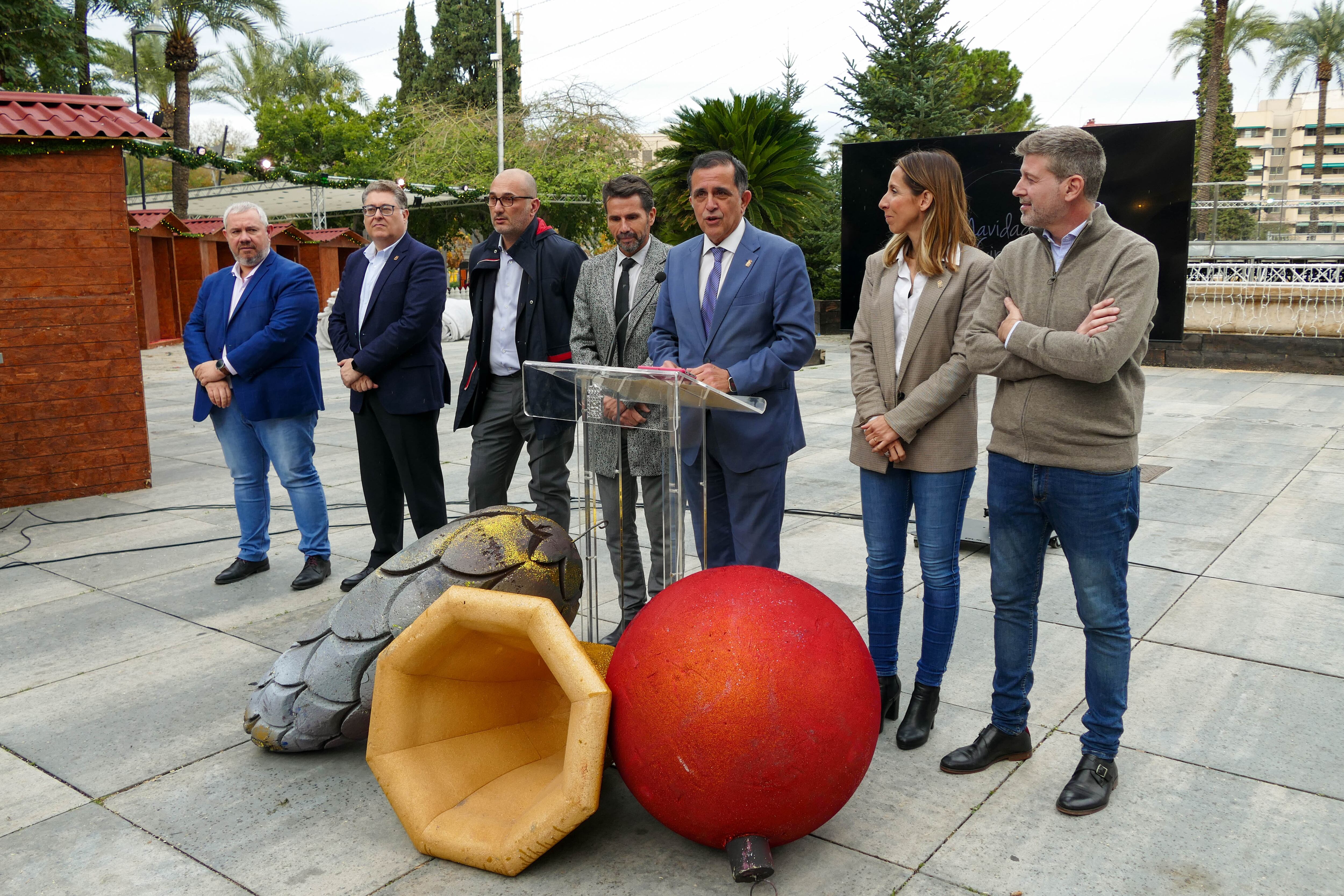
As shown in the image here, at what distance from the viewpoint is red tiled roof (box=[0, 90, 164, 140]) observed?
7344mm

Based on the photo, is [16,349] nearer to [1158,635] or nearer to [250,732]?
[250,732]

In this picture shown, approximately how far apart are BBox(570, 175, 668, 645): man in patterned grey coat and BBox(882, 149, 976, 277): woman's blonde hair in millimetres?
1205

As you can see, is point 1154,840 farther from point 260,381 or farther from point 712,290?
point 260,381

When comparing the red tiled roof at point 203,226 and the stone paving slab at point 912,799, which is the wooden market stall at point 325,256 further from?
the stone paving slab at point 912,799

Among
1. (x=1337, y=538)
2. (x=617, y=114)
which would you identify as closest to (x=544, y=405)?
(x=1337, y=538)

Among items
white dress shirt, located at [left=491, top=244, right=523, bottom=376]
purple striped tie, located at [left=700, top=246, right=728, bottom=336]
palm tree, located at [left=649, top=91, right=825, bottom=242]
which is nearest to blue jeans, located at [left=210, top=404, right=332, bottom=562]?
white dress shirt, located at [left=491, top=244, right=523, bottom=376]

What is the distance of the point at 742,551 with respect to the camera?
12.6 feet

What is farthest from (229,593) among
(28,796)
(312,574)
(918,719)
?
(918,719)

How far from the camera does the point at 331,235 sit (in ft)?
92.1

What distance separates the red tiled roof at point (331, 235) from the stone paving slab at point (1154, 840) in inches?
1055

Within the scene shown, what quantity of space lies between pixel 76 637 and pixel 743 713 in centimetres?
383

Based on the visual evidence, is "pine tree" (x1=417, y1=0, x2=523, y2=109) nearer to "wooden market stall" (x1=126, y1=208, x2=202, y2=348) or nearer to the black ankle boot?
"wooden market stall" (x1=126, y1=208, x2=202, y2=348)

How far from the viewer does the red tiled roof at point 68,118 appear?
289 inches

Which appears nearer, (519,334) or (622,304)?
(622,304)
